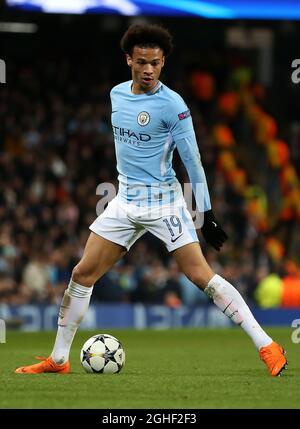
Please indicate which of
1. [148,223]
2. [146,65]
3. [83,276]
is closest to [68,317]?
[83,276]

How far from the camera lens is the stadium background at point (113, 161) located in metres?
18.8

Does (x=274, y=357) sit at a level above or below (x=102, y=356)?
above

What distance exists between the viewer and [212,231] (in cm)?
801

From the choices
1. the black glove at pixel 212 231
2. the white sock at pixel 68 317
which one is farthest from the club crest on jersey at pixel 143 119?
the white sock at pixel 68 317

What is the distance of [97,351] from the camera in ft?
27.6

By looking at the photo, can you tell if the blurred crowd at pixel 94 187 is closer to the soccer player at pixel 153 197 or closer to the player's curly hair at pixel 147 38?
the soccer player at pixel 153 197

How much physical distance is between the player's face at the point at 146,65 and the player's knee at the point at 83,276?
1.36 meters

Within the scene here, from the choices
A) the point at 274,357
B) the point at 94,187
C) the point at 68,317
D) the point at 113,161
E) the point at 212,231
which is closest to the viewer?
the point at 274,357

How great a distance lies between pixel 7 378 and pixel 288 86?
63.6ft

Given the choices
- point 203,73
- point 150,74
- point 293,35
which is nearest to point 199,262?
point 150,74

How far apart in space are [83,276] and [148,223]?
60cm

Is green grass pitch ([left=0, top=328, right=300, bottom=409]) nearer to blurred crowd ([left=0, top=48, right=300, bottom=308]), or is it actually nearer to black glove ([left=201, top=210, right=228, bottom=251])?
black glove ([left=201, top=210, right=228, bottom=251])

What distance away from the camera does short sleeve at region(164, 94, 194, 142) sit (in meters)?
7.96

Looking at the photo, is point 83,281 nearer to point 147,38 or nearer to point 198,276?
point 198,276
